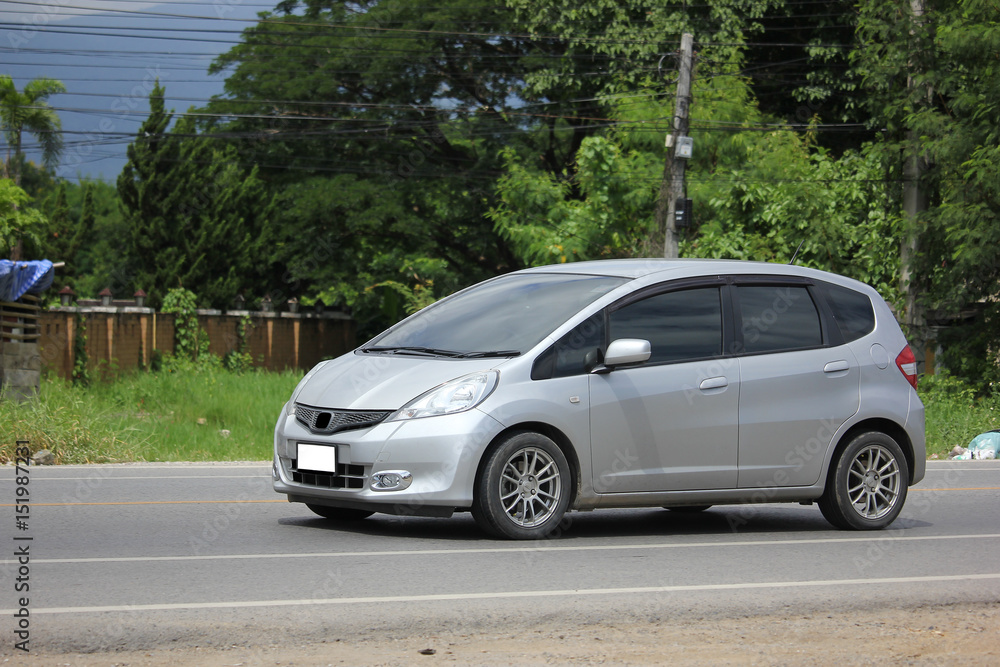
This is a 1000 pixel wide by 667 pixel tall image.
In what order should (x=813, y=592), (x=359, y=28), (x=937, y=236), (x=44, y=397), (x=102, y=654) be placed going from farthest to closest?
(x=359, y=28)
(x=937, y=236)
(x=44, y=397)
(x=813, y=592)
(x=102, y=654)

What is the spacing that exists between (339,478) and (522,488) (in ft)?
3.68

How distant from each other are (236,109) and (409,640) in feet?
121

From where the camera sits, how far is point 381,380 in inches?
304

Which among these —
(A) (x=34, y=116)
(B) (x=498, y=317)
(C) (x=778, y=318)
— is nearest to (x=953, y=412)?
(C) (x=778, y=318)

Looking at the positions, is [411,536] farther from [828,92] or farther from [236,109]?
[236,109]

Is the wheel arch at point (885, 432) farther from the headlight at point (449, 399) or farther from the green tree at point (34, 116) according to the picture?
the green tree at point (34, 116)

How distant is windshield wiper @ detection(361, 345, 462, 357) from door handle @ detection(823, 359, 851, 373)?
8.80 feet

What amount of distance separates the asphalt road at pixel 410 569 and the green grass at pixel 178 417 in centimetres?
320

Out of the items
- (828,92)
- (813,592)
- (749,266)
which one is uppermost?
(828,92)

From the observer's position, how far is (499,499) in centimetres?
746

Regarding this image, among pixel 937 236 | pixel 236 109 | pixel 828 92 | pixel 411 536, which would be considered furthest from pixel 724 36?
pixel 411 536

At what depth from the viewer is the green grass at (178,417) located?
1333cm

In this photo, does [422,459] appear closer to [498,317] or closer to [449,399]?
[449,399]

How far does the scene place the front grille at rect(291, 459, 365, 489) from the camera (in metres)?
7.43
